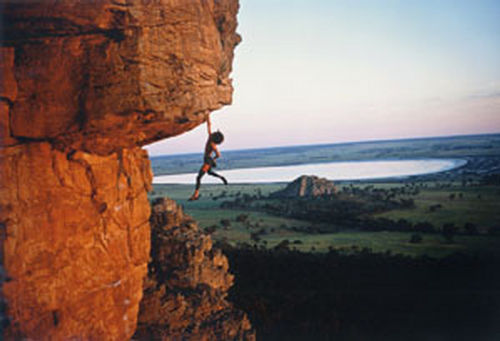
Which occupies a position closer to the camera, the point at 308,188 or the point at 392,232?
the point at 392,232

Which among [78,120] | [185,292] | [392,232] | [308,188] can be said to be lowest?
[392,232]

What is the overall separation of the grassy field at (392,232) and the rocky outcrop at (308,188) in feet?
30.5

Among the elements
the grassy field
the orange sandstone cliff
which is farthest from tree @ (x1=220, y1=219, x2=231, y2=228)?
the orange sandstone cliff

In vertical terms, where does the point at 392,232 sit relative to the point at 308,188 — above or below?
below

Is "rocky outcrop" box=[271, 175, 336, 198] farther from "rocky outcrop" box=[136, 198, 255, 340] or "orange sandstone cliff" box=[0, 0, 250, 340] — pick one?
"orange sandstone cliff" box=[0, 0, 250, 340]

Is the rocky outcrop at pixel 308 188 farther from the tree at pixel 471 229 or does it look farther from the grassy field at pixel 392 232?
the tree at pixel 471 229

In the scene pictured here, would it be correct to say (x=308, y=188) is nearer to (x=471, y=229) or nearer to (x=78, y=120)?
(x=471, y=229)

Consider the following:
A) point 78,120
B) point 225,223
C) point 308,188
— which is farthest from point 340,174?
point 78,120

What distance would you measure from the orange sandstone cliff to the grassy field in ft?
55.2

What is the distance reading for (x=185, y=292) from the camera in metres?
11.8

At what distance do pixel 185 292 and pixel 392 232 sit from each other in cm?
2205

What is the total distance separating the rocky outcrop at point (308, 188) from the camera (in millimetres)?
49625

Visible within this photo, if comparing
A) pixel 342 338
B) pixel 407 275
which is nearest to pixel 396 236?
pixel 407 275

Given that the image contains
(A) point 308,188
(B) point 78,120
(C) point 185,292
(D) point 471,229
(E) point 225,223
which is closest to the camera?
(B) point 78,120
